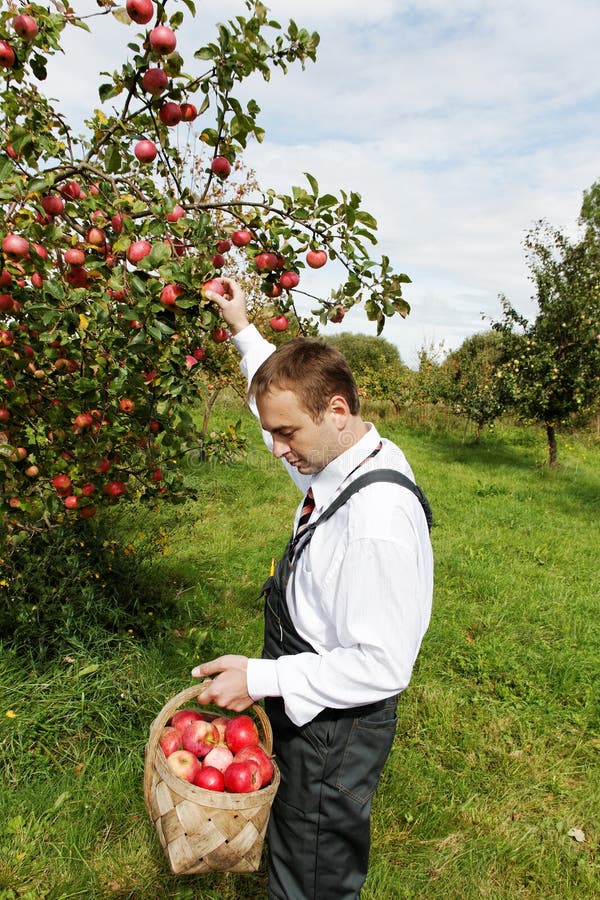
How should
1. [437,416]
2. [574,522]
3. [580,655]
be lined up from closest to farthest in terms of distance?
[580,655], [574,522], [437,416]

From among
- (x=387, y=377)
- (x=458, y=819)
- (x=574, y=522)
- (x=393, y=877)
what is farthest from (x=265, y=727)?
(x=387, y=377)

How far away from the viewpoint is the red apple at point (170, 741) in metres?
1.74

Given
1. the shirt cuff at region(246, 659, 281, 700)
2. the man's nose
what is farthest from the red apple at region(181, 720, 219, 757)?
the man's nose

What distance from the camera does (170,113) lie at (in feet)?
6.43

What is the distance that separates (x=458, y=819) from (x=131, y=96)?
120 inches

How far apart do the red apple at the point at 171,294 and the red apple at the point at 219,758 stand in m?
1.26

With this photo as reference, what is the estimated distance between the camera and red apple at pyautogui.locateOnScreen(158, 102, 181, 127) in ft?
6.40

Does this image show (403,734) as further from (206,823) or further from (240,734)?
(206,823)

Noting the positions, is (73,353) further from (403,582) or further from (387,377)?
(387,377)

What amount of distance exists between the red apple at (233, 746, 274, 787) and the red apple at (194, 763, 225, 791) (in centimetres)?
6

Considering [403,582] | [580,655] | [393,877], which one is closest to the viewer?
[403,582]

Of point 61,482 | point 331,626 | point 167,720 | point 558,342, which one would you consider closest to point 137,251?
point 61,482

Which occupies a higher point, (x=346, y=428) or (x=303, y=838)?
(x=346, y=428)

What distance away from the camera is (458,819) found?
2.62 m
